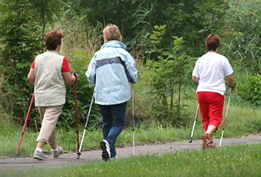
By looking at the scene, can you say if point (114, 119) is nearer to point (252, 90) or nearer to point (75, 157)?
point (75, 157)

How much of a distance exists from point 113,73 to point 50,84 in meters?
1.04

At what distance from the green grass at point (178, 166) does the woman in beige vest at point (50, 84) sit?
1138 millimetres

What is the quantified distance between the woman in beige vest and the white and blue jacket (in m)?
0.59

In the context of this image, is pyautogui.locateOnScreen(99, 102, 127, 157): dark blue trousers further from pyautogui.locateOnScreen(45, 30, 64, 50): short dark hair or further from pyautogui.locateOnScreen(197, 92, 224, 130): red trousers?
pyautogui.locateOnScreen(197, 92, 224, 130): red trousers

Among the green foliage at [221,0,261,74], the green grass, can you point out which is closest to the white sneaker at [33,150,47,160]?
the green grass

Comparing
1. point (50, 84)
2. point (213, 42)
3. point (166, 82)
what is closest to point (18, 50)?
point (50, 84)

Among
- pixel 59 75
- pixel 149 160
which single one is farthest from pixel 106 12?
pixel 149 160

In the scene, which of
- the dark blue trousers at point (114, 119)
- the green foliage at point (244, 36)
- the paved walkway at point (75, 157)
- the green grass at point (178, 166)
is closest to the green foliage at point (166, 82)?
the paved walkway at point (75, 157)

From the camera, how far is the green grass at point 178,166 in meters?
4.11

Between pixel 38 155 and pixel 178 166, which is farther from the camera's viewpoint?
pixel 38 155

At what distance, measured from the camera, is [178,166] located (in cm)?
449

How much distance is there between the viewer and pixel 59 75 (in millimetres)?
5652

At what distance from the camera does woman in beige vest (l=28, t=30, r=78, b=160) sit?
5578mm

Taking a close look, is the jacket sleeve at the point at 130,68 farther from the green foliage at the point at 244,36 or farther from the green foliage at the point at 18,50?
the green foliage at the point at 244,36
